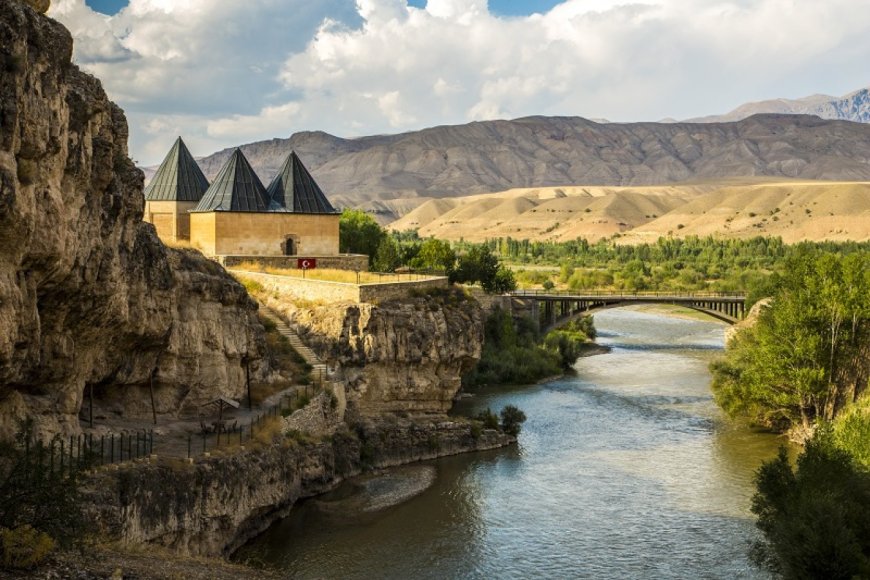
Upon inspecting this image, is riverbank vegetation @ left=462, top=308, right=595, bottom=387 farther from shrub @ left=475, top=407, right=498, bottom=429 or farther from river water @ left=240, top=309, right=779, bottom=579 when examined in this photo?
shrub @ left=475, top=407, right=498, bottom=429

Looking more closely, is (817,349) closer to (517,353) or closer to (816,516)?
(816,516)

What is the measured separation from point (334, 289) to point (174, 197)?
39.3ft

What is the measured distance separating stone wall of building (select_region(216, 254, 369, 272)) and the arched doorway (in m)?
0.56

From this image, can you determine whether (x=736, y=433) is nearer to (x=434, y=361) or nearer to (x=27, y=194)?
(x=434, y=361)

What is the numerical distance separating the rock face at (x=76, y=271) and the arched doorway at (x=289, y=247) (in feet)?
45.3

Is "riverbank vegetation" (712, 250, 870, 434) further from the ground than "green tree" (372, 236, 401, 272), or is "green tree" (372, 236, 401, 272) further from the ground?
"green tree" (372, 236, 401, 272)

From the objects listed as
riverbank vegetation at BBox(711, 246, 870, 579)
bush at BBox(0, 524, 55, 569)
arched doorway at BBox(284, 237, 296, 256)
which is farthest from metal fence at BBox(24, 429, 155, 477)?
arched doorway at BBox(284, 237, 296, 256)

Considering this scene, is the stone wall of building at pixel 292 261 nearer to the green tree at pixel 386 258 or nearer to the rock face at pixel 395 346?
the rock face at pixel 395 346

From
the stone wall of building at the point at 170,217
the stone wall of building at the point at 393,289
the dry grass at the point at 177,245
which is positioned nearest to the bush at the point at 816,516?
the stone wall of building at the point at 393,289

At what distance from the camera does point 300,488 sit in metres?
25.8

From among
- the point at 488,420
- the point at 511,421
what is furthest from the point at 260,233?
the point at 511,421

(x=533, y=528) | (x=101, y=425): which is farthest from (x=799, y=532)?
(x=101, y=425)

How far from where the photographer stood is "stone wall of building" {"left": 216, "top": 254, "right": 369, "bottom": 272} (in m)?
39.8

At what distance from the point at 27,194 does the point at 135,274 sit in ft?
24.5
